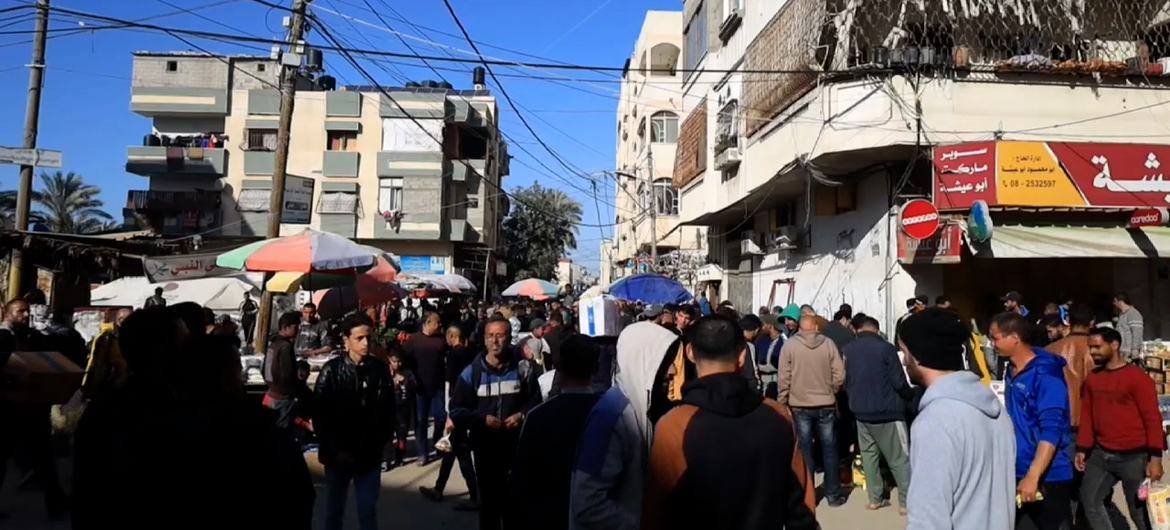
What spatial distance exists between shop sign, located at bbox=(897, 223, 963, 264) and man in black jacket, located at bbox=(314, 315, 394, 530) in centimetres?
960

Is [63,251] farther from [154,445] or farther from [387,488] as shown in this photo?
[154,445]

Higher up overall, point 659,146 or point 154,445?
point 659,146

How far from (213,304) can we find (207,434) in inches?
800

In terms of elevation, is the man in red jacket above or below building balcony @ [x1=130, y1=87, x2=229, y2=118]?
below

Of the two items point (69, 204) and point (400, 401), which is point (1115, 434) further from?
point (69, 204)

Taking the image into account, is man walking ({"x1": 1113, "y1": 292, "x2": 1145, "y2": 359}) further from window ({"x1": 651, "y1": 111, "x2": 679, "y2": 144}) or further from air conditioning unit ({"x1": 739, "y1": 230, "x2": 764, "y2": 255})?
window ({"x1": 651, "y1": 111, "x2": 679, "y2": 144})

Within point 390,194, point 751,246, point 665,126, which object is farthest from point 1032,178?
point 390,194

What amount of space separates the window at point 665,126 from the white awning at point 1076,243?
83.2 feet

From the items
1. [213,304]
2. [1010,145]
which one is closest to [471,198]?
[213,304]

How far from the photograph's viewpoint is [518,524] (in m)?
3.49

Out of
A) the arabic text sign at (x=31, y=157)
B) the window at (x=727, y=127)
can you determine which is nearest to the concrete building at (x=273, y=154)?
the window at (x=727, y=127)

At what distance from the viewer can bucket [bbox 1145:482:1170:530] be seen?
4832 mm

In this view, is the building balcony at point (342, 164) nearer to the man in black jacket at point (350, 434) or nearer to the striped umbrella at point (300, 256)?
the striped umbrella at point (300, 256)

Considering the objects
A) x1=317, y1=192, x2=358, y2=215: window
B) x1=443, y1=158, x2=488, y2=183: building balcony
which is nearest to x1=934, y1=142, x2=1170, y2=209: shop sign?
x1=443, y1=158, x2=488, y2=183: building balcony
